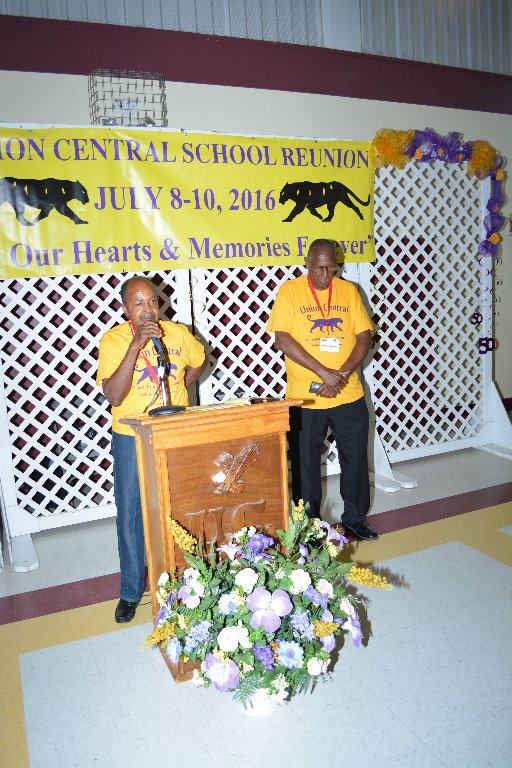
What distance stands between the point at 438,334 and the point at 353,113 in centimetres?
197

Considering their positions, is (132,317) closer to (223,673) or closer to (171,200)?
(223,673)

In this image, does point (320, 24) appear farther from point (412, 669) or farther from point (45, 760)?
point (45, 760)

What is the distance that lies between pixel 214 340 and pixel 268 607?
2516mm

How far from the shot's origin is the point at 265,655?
158 cm

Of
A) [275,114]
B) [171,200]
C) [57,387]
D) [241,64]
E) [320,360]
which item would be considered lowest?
[57,387]

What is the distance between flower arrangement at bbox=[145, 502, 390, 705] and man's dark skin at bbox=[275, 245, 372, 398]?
1.18m

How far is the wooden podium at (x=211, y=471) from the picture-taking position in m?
1.90

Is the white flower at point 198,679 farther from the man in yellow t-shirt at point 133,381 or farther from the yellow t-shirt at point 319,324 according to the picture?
the yellow t-shirt at point 319,324

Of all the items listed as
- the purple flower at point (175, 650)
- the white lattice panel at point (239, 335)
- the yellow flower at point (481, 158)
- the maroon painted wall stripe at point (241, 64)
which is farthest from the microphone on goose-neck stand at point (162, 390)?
the yellow flower at point (481, 158)

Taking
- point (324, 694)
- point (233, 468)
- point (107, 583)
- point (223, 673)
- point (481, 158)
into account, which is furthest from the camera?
point (481, 158)

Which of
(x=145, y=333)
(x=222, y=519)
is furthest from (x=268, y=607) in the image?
(x=145, y=333)

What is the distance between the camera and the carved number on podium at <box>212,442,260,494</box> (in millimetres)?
1980

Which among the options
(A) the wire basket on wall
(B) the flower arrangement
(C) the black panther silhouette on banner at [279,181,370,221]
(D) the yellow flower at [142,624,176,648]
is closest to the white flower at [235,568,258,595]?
(B) the flower arrangement

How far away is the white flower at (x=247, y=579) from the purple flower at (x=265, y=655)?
142 mm
